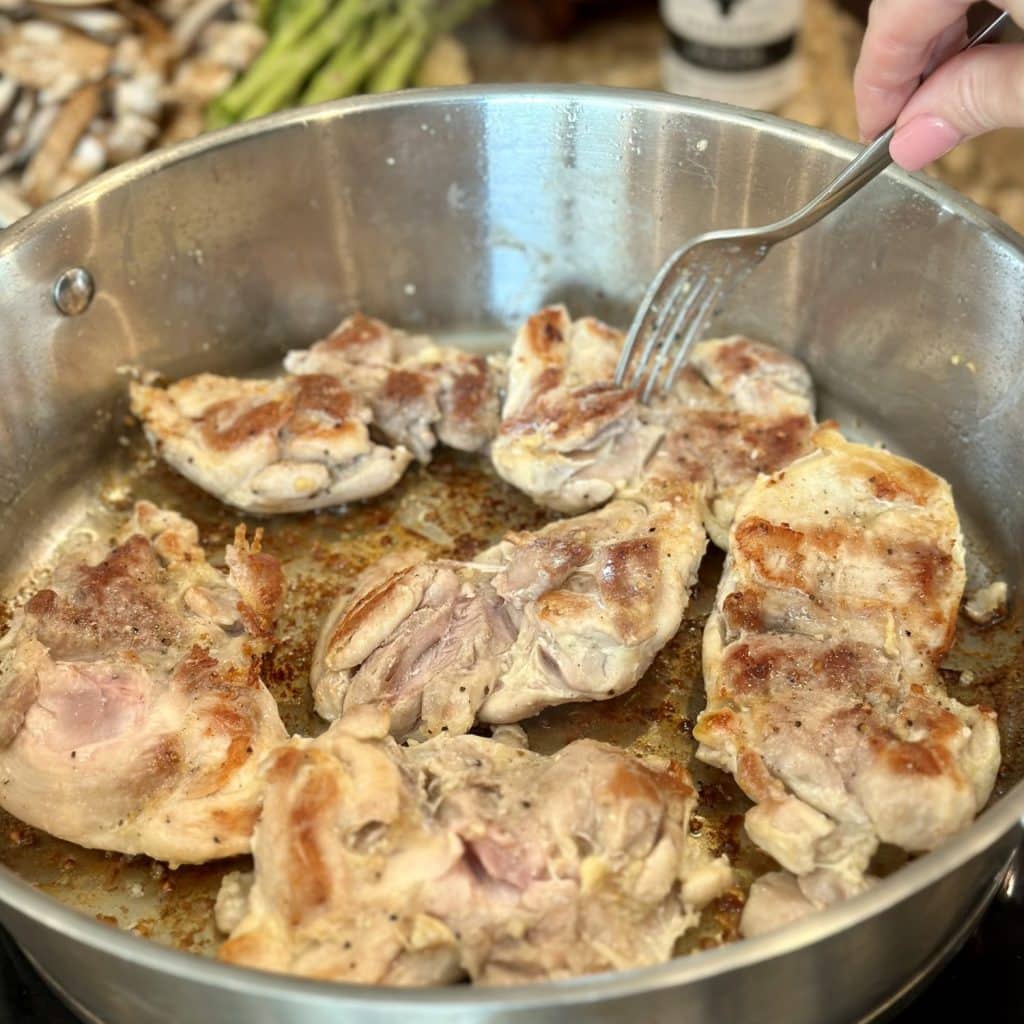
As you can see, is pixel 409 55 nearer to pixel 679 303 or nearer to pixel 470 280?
pixel 470 280

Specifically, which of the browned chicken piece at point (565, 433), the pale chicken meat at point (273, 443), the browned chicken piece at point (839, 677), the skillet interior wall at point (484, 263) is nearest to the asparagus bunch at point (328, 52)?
the skillet interior wall at point (484, 263)

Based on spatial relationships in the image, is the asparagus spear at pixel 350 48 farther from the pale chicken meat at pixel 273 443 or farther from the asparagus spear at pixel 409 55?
the pale chicken meat at pixel 273 443

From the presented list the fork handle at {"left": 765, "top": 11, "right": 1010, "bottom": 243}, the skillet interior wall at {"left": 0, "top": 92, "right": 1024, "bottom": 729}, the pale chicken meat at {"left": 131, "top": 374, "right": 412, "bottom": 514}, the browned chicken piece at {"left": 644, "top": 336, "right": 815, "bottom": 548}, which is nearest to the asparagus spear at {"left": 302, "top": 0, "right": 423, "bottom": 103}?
the skillet interior wall at {"left": 0, "top": 92, "right": 1024, "bottom": 729}

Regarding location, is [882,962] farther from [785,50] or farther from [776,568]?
[785,50]

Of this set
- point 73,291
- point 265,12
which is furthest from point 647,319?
point 265,12

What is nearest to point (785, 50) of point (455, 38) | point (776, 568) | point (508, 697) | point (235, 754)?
point (455, 38)

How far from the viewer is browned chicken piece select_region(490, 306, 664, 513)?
8.94ft

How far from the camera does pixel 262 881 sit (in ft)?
6.32

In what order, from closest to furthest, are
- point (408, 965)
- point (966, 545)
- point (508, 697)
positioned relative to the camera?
point (408, 965) → point (508, 697) → point (966, 545)

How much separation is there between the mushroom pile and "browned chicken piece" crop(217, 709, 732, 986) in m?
2.60

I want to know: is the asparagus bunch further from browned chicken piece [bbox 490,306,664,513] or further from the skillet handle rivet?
browned chicken piece [bbox 490,306,664,513]

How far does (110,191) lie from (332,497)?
85 cm

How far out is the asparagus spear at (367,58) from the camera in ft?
14.4

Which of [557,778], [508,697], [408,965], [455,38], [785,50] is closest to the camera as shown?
[408,965]
